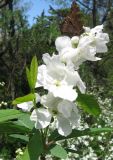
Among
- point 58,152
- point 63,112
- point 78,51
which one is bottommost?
point 58,152

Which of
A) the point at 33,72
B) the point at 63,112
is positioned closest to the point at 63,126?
the point at 63,112

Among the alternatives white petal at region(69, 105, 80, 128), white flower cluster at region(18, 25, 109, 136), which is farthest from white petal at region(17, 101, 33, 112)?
white petal at region(69, 105, 80, 128)

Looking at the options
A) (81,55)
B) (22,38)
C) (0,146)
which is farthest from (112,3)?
(81,55)

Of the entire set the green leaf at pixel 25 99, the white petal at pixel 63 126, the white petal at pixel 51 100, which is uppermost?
the green leaf at pixel 25 99

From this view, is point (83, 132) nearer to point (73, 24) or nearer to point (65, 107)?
point (65, 107)

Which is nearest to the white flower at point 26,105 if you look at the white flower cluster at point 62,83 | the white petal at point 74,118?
the white flower cluster at point 62,83

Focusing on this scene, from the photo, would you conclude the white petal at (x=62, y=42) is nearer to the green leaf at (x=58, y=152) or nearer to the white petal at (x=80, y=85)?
the white petal at (x=80, y=85)

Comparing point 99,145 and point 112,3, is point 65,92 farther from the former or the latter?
point 112,3

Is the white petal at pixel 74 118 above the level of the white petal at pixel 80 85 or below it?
below
